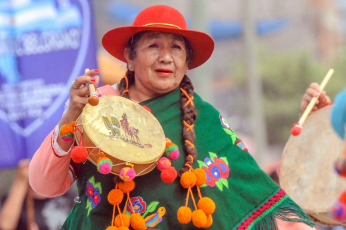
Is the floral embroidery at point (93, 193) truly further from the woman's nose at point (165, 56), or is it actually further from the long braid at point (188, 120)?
the woman's nose at point (165, 56)

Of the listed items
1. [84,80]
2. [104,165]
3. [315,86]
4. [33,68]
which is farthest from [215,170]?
[33,68]

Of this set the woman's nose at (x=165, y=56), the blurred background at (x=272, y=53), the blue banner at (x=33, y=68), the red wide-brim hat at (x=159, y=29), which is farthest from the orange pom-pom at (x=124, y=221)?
the blurred background at (x=272, y=53)

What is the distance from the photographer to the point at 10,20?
207 inches

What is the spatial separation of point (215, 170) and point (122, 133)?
58 cm

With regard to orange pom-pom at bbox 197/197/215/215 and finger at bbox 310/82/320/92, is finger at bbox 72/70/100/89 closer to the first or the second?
orange pom-pom at bbox 197/197/215/215

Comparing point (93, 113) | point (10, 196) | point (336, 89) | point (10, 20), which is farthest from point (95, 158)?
point (336, 89)

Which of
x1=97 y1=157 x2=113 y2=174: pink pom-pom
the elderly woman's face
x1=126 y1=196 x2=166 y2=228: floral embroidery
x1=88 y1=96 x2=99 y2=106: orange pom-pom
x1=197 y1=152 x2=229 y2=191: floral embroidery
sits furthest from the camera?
the elderly woman's face

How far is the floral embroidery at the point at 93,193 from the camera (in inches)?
131

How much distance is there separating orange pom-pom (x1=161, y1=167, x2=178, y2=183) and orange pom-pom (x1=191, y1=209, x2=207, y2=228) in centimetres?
20

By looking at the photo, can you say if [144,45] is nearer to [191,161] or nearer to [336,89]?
[191,161]

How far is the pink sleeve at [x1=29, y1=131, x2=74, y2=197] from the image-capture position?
128 inches

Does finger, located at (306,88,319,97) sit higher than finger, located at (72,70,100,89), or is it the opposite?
finger, located at (72,70,100,89)

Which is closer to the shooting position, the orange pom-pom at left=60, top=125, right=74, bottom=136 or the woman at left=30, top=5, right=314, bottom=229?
the orange pom-pom at left=60, top=125, right=74, bottom=136

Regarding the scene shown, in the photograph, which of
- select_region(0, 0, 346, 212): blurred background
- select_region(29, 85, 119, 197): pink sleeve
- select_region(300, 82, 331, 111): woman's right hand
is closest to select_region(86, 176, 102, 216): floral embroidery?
select_region(29, 85, 119, 197): pink sleeve
